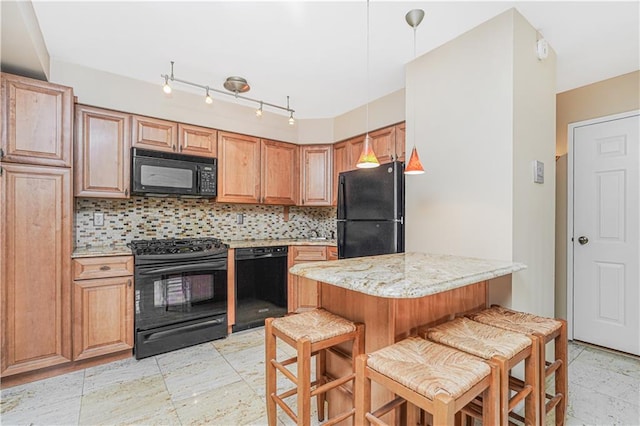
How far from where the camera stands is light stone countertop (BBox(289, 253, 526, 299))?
1.15 meters

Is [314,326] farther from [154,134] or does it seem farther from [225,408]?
[154,134]

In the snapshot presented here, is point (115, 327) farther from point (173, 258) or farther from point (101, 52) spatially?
point (101, 52)

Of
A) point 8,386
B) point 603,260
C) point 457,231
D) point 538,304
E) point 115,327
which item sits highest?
point 457,231

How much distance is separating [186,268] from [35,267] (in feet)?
3.27

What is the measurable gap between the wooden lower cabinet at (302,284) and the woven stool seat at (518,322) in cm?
205

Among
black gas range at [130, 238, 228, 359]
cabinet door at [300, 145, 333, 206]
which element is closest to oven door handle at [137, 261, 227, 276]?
black gas range at [130, 238, 228, 359]

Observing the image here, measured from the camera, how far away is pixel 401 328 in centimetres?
138

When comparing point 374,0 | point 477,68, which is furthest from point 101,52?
point 477,68

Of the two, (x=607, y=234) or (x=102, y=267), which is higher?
(x=607, y=234)

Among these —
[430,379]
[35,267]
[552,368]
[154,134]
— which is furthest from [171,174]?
[552,368]

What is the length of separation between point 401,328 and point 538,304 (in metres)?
1.36

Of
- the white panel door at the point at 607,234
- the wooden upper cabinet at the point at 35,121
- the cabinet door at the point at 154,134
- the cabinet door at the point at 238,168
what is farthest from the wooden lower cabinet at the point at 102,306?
the white panel door at the point at 607,234

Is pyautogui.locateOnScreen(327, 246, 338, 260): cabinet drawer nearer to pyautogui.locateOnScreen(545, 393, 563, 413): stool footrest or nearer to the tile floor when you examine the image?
the tile floor

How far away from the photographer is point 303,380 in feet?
4.35
